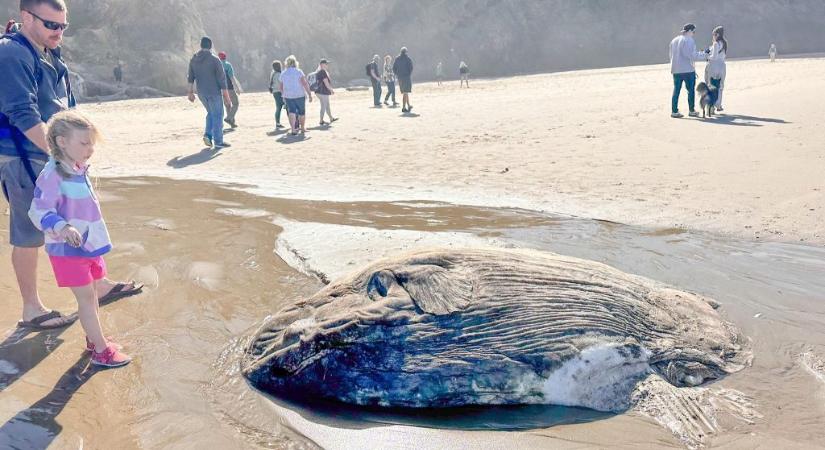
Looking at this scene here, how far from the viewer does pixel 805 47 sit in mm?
43375

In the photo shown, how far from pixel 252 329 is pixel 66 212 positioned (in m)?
1.33

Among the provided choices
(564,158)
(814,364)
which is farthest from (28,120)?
(564,158)

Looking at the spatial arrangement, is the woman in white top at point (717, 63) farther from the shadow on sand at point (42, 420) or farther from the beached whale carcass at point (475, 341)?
the shadow on sand at point (42, 420)

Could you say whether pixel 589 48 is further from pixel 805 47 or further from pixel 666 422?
pixel 666 422

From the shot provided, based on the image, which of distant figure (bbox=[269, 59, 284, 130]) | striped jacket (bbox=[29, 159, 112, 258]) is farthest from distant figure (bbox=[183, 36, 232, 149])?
striped jacket (bbox=[29, 159, 112, 258])

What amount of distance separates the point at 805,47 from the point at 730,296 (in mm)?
47896

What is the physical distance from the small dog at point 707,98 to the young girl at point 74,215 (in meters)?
11.4

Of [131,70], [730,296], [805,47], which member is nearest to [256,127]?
[730,296]

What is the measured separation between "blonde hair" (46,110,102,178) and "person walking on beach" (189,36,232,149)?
339 inches

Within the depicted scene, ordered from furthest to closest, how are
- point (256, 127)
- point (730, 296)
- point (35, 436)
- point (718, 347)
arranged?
point (256, 127)
point (730, 296)
point (718, 347)
point (35, 436)

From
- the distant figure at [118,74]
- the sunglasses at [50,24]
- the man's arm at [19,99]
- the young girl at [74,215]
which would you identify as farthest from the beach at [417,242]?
the distant figure at [118,74]

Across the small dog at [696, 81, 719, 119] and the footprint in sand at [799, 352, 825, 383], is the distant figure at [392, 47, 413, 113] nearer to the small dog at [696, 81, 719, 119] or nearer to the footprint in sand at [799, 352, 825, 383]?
the small dog at [696, 81, 719, 119]

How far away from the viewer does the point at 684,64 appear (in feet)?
41.5

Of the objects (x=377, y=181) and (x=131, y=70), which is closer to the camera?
(x=377, y=181)
